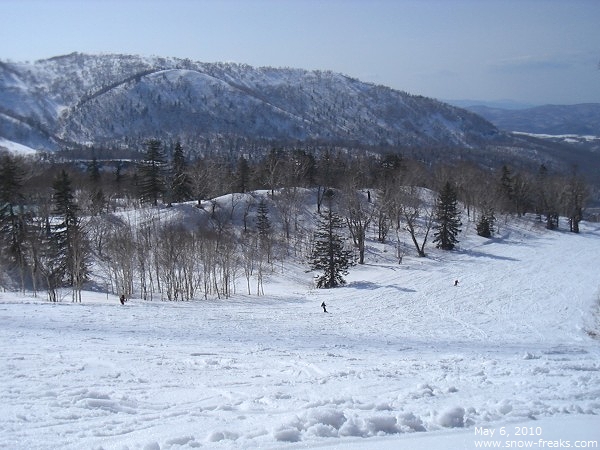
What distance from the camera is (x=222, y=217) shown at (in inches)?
2461

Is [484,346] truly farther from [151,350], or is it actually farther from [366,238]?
[366,238]

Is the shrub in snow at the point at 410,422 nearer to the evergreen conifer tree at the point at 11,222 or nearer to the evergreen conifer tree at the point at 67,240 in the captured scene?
the evergreen conifer tree at the point at 67,240

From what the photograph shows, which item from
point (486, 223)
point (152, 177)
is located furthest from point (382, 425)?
point (486, 223)

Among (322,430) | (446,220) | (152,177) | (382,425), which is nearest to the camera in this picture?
(322,430)

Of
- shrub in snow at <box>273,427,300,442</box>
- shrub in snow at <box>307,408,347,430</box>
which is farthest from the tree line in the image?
shrub in snow at <box>273,427,300,442</box>

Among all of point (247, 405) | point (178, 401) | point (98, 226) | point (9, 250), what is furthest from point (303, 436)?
Result: point (98, 226)

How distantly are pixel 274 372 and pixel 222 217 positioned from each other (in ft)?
164

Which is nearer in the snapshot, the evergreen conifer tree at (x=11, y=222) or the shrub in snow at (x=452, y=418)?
the shrub in snow at (x=452, y=418)

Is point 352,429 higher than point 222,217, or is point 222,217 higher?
point 222,217

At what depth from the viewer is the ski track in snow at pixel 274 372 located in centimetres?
873

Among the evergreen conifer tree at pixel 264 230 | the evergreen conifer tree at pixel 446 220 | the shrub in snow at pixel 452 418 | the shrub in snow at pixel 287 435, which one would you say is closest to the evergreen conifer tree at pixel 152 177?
the evergreen conifer tree at pixel 264 230

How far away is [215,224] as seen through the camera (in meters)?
60.2

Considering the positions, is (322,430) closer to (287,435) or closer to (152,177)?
(287,435)

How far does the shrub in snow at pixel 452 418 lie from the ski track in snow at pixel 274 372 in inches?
1.1
